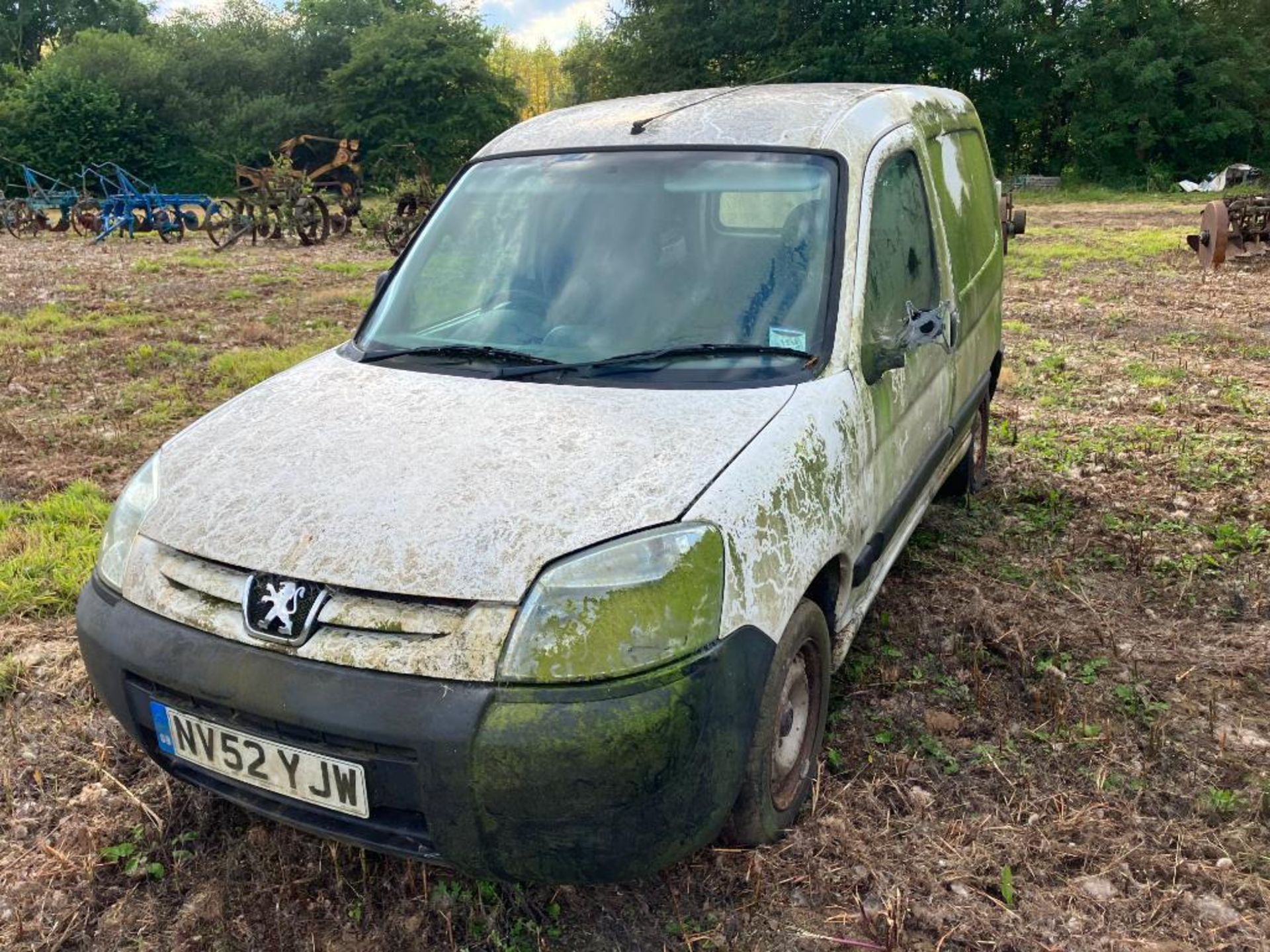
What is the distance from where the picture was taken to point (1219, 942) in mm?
2094

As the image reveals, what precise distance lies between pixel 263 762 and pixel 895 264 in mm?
2223

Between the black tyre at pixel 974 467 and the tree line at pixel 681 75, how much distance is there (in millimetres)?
28710

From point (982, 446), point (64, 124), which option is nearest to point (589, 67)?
point (64, 124)

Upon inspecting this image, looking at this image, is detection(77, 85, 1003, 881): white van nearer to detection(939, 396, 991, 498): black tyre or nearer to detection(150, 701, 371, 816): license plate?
detection(150, 701, 371, 816): license plate

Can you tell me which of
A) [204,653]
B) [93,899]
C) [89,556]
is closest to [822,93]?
[204,653]

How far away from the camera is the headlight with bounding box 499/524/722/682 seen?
179cm

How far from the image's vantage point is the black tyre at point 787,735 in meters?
2.12

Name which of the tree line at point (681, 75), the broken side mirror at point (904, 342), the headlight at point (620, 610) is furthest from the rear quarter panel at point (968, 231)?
the tree line at point (681, 75)

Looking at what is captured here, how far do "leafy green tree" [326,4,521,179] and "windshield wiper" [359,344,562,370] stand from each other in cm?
3421

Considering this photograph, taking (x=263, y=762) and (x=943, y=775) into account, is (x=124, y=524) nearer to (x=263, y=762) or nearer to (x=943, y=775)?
(x=263, y=762)

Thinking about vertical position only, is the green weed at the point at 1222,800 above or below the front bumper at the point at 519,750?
below

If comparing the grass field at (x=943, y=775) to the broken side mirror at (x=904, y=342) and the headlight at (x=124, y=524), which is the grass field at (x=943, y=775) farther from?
the broken side mirror at (x=904, y=342)

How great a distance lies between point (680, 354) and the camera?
255 centimetres

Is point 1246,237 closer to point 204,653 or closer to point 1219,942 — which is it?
point 1219,942
